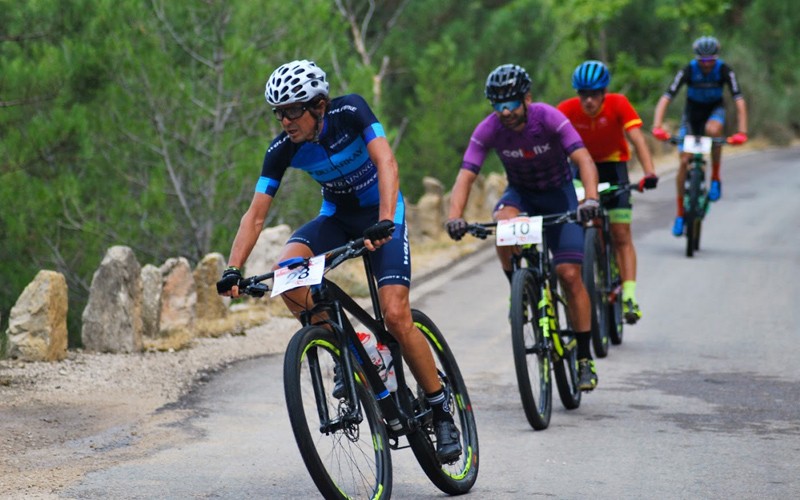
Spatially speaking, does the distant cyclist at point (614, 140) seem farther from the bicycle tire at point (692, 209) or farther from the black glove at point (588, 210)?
the bicycle tire at point (692, 209)

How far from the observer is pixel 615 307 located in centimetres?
1091

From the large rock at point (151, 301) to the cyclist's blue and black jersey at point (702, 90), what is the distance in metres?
6.80

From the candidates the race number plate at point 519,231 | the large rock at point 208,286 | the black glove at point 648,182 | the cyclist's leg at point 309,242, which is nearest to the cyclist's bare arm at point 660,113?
the black glove at point 648,182

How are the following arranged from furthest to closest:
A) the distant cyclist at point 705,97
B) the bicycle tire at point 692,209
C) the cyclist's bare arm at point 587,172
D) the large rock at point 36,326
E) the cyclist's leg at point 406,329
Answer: the bicycle tire at point 692,209 → the distant cyclist at point 705,97 → the large rock at point 36,326 → the cyclist's bare arm at point 587,172 → the cyclist's leg at point 406,329

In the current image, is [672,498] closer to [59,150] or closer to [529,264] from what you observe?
[529,264]

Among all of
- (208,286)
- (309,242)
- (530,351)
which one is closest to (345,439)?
(309,242)

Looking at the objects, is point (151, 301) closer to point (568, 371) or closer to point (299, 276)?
point (568, 371)

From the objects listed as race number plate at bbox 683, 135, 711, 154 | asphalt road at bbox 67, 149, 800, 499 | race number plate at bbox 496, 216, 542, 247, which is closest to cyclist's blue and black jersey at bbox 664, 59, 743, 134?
race number plate at bbox 683, 135, 711, 154

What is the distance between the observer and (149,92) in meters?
16.7

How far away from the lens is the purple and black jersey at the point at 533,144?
27.5ft

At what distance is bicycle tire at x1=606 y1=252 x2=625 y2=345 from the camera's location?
10.7 metres

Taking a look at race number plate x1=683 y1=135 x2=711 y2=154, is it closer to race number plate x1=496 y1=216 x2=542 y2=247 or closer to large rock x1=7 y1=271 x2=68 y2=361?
race number plate x1=496 y1=216 x2=542 y2=247

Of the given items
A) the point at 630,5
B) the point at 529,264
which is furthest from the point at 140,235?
the point at 630,5

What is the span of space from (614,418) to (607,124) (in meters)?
3.09
